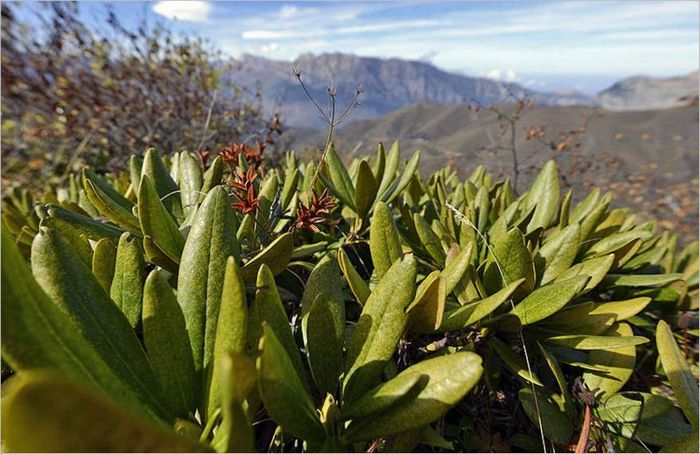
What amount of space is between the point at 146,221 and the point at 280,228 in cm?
45

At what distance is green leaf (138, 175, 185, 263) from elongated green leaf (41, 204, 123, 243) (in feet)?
0.61

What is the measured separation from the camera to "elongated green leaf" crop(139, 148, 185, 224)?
1429 mm

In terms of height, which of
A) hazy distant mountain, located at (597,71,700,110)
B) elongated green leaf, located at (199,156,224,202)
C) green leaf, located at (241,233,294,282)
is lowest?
hazy distant mountain, located at (597,71,700,110)

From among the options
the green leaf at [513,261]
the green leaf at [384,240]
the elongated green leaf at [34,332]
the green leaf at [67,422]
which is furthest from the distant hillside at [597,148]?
the green leaf at [67,422]

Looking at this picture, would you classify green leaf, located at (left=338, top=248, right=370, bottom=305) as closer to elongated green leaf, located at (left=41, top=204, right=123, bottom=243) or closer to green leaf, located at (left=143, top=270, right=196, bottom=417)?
green leaf, located at (left=143, top=270, right=196, bottom=417)

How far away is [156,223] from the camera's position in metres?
1.08

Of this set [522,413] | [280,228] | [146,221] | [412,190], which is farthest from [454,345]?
[412,190]

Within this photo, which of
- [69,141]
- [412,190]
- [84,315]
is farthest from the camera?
[69,141]

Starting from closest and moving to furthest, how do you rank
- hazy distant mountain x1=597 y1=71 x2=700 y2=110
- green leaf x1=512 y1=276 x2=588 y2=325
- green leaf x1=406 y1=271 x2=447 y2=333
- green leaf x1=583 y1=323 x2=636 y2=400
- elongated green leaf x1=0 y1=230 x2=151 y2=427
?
elongated green leaf x1=0 y1=230 x2=151 y2=427, green leaf x1=406 y1=271 x2=447 y2=333, green leaf x1=512 y1=276 x2=588 y2=325, green leaf x1=583 y1=323 x2=636 y2=400, hazy distant mountain x1=597 y1=71 x2=700 y2=110

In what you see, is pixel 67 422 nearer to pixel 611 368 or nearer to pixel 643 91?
pixel 611 368

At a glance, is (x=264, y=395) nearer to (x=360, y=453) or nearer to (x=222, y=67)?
(x=360, y=453)

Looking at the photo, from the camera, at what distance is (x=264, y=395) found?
694 millimetres

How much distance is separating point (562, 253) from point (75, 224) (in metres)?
1.26

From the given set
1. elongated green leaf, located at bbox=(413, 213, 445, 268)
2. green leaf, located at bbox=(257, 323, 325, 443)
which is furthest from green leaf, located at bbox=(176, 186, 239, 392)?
elongated green leaf, located at bbox=(413, 213, 445, 268)
